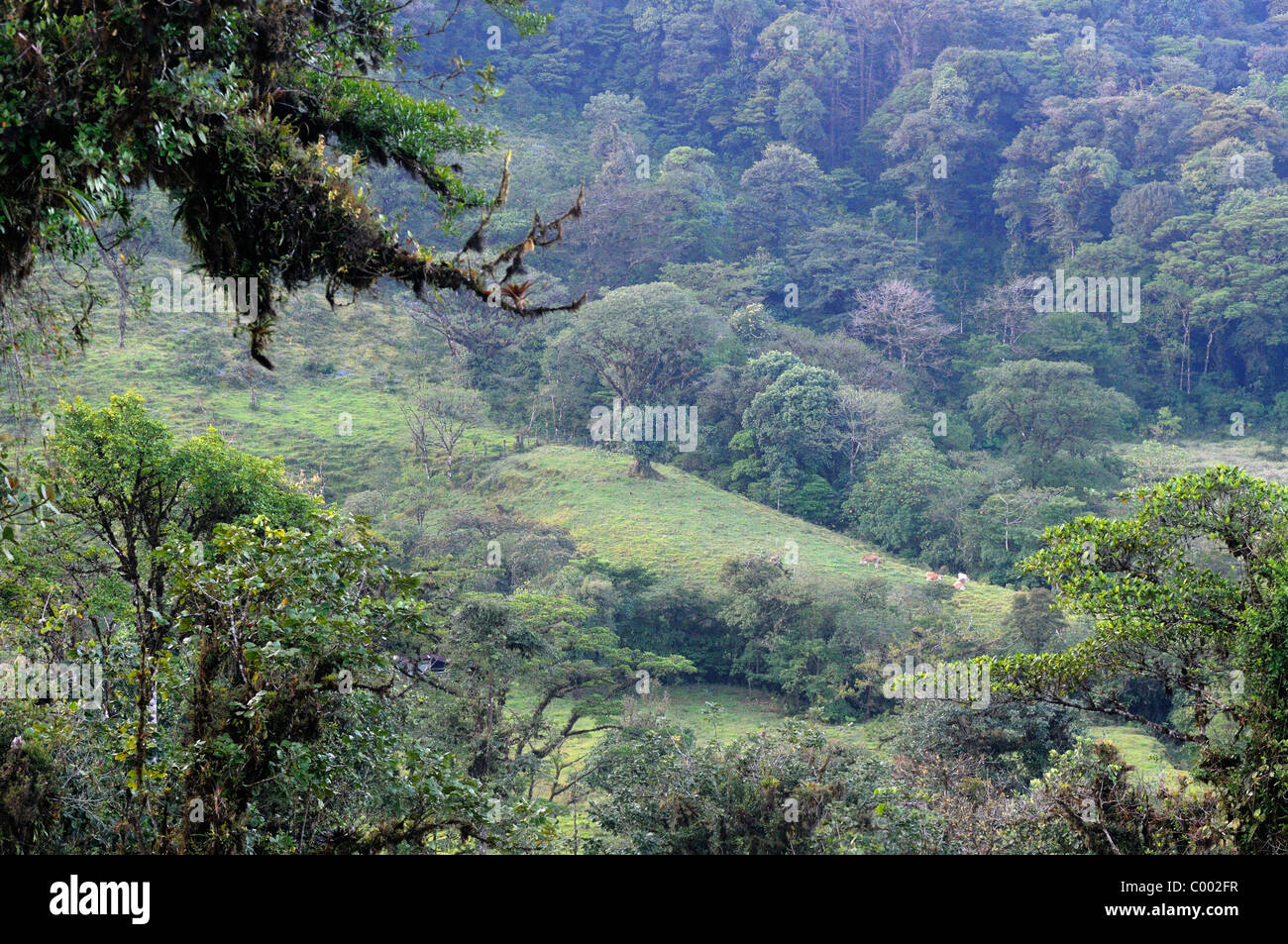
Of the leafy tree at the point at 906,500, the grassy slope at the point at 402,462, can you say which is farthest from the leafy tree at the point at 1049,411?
the leafy tree at the point at 906,500

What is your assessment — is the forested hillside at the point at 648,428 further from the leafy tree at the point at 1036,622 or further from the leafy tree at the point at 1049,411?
the leafy tree at the point at 1049,411

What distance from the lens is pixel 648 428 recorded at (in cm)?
3309

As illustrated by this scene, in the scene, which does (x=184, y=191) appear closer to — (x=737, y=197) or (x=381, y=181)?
(x=381, y=181)

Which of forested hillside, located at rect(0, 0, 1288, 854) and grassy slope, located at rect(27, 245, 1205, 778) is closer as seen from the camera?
forested hillside, located at rect(0, 0, 1288, 854)

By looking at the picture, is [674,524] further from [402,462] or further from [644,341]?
[402,462]

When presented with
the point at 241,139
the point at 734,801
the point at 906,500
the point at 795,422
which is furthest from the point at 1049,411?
the point at 241,139

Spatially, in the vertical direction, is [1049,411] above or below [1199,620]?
above

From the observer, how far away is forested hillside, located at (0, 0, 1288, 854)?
4.79 m

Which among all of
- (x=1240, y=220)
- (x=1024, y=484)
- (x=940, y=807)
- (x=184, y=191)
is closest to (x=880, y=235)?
(x=1240, y=220)

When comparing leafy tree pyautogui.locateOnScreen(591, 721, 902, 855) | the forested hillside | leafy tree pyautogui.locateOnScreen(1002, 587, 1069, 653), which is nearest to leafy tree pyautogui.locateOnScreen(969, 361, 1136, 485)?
the forested hillside

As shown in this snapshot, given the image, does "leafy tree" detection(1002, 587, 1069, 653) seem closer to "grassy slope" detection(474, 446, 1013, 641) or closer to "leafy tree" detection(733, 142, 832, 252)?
"grassy slope" detection(474, 446, 1013, 641)

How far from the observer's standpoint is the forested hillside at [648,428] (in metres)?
4.79

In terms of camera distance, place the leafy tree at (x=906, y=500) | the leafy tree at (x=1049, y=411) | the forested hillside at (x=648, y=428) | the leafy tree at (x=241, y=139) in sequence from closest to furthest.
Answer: the leafy tree at (x=241, y=139), the forested hillside at (x=648, y=428), the leafy tree at (x=906, y=500), the leafy tree at (x=1049, y=411)
